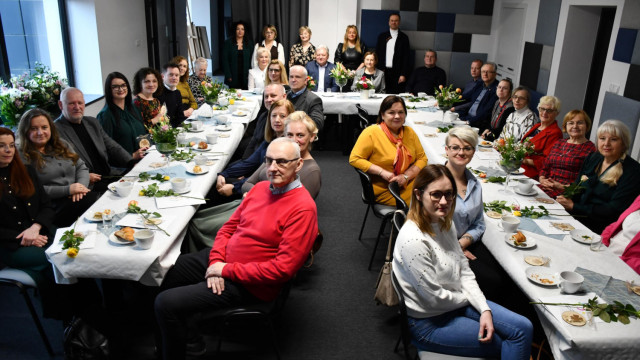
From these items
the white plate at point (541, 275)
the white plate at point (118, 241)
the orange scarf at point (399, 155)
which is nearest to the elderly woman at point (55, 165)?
the white plate at point (118, 241)

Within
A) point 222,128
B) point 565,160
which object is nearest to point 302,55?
point 222,128

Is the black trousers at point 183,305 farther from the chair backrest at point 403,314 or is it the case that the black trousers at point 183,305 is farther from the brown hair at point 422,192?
the brown hair at point 422,192

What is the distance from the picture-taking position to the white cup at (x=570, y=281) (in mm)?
2330

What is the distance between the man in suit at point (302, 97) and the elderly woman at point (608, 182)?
2.46m

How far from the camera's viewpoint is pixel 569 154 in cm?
402

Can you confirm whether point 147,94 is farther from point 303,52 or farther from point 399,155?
point 303,52

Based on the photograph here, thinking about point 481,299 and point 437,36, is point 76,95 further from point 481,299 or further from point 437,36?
point 437,36

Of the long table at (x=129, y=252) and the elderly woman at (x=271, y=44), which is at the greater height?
the elderly woman at (x=271, y=44)

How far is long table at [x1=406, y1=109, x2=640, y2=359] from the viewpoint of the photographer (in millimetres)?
2076

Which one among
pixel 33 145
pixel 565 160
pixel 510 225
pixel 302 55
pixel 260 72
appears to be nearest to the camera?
pixel 510 225

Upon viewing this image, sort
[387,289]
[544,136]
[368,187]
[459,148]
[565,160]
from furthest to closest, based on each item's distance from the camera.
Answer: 1. [544,136]
2. [565,160]
3. [368,187]
4. [459,148]
5. [387,289]

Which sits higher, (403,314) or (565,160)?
(565,160)

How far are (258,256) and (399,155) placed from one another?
1.69m

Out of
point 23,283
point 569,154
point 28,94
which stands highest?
point 28,94
